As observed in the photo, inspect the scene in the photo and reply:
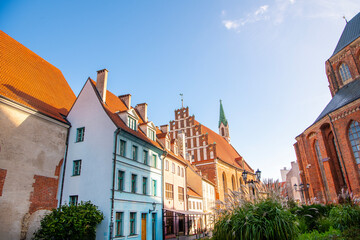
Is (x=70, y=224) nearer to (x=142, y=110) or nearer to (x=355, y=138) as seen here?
(x=142, y=110)

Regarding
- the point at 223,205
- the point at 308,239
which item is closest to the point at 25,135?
the point at 223,205

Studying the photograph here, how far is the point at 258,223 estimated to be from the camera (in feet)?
24.9

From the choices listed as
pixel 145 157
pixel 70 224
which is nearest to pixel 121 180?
pixel 145 157

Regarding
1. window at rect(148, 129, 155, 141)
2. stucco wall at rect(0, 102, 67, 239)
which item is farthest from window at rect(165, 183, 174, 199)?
stucco wall at rect(0, 102, 67, 239)

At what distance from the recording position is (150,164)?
2169 cm

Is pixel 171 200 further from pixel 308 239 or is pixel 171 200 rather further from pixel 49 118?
pixel 308 239

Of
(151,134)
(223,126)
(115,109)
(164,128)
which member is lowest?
(151,134)

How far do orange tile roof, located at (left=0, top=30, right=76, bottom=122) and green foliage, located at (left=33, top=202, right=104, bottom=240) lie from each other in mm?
6619

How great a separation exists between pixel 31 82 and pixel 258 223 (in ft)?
59.3

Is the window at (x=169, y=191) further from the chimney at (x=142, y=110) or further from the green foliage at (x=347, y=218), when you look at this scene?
the green foliage at (x=347, y=218)

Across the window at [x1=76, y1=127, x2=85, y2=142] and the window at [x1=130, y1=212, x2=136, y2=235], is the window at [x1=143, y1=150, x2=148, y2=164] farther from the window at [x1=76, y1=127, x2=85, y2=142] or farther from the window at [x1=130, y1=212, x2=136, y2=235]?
the window at [x1=76, y1=127, x2=85, y2=142]

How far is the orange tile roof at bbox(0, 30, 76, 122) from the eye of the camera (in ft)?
53.7

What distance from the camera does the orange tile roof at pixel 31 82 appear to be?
16375 mm

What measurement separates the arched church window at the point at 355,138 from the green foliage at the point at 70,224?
2531 cm
